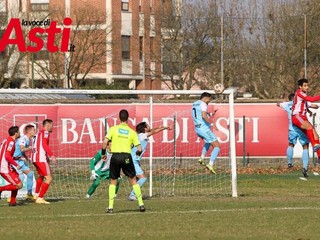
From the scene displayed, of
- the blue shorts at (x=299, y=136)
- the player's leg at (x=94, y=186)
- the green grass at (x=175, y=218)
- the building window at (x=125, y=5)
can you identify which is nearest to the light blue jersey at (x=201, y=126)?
the blue shorts at (x=299, y=136)

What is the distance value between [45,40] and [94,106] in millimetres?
31787

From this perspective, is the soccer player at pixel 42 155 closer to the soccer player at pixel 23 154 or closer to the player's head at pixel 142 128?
the soccer player at pixel 23 154

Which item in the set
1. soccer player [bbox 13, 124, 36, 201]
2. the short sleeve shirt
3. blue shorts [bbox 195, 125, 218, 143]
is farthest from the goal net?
the short sleeve shirt

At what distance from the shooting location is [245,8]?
65.6 meters

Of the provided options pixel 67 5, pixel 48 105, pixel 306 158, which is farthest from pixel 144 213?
pixel 67 5

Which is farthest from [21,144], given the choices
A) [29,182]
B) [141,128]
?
[141,128]

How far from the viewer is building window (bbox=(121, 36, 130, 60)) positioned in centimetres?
7425

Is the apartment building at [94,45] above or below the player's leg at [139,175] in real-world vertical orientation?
above

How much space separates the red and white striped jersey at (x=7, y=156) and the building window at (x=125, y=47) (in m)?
52.0

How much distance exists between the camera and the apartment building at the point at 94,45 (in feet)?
220

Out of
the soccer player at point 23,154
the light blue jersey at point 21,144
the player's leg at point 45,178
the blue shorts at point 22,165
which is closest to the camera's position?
the player's leg at point 45,178

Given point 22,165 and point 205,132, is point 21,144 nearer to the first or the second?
point 22,165

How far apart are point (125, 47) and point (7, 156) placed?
173 feet

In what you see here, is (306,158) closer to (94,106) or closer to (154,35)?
(94,106)
